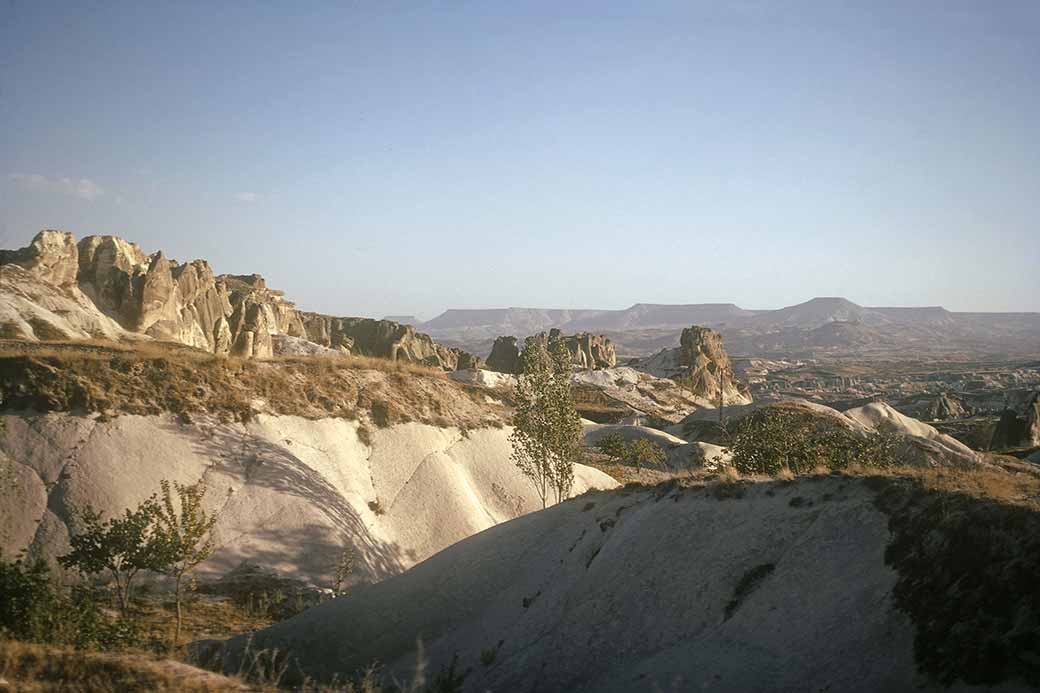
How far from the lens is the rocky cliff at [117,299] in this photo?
49062 mm

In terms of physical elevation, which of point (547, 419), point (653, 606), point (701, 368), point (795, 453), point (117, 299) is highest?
point (117, 299)

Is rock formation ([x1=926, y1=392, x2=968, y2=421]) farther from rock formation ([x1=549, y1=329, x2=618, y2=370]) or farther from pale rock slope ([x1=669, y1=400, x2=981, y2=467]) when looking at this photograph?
rock formation ([x1=549, y1=329, x2=618, y2=370])

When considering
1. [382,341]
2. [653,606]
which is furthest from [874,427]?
[382,341]

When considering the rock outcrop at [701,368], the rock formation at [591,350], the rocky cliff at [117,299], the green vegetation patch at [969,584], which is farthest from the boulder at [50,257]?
the rock outcrop at [701,368]

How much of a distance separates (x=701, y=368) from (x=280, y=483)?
104536mm

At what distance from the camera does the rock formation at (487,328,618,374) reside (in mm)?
127750

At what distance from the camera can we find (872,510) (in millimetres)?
12297

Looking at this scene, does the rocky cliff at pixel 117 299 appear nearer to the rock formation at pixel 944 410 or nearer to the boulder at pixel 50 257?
the boulder at pixel 50 257

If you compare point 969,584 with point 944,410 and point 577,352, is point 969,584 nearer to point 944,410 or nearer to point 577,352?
point 944,410

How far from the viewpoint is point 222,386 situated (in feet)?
88.8

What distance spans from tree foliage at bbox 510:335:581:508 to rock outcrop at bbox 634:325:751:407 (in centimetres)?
8744

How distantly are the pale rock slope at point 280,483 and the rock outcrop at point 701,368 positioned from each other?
8805 cm

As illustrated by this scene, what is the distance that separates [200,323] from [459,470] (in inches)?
1934

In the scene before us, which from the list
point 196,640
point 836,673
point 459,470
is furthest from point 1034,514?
point 459,470
